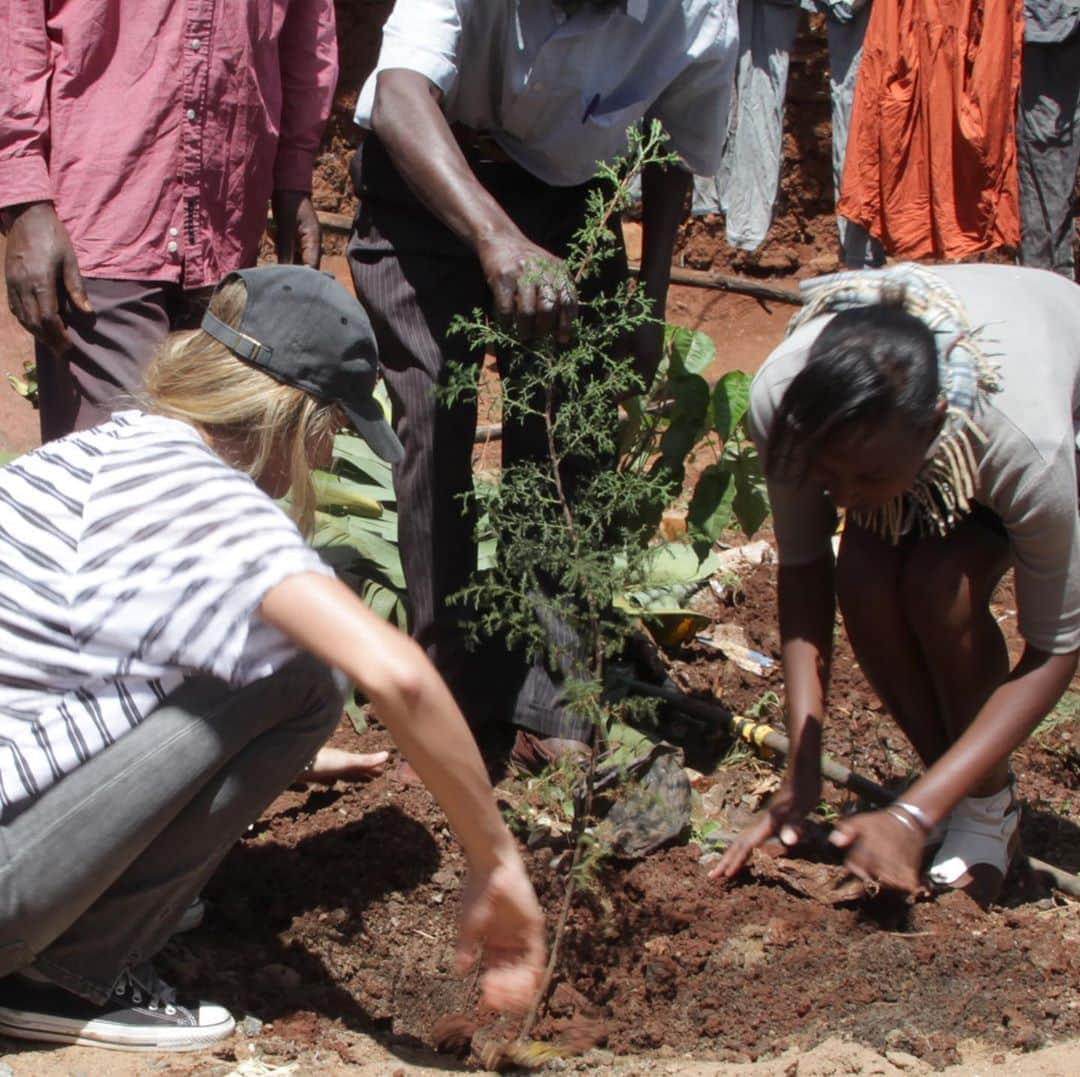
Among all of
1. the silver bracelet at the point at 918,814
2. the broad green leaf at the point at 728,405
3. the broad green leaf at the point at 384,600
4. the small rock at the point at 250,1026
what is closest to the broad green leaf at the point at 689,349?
the broad green leaf at the point at 728,405

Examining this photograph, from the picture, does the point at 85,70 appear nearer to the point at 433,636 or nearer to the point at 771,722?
the point at 433,636

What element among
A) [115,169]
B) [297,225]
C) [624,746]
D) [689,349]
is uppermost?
[115,169]

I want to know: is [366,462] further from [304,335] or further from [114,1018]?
[114,1018]

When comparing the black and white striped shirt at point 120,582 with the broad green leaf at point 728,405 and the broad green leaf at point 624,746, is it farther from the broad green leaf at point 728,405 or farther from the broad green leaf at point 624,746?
the broad green leaf at point 728,405

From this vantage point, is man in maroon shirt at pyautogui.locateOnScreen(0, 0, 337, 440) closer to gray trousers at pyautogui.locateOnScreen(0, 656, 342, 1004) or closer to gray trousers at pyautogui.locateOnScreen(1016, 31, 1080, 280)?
gray trousers at pyautogui.locateOnScreen(0, 656, 342, 1004)

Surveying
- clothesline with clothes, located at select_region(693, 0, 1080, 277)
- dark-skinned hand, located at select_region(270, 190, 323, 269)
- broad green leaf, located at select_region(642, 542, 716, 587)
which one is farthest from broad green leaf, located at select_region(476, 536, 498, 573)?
clothesline with clothes, located at select_region(693, 0, 1080, 277)

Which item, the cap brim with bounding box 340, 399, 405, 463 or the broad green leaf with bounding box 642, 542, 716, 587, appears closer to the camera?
the cap brim with bounding box 340, 399, 405, 463

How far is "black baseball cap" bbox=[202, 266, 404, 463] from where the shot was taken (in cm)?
201

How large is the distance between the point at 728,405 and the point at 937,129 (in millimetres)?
2648

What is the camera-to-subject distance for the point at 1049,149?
5.88 m

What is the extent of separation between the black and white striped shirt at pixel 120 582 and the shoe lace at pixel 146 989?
0.43 meters

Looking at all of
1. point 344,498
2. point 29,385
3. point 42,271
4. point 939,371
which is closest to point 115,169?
point 42,271

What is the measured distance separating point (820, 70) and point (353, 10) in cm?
265

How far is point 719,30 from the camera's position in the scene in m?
2.89
